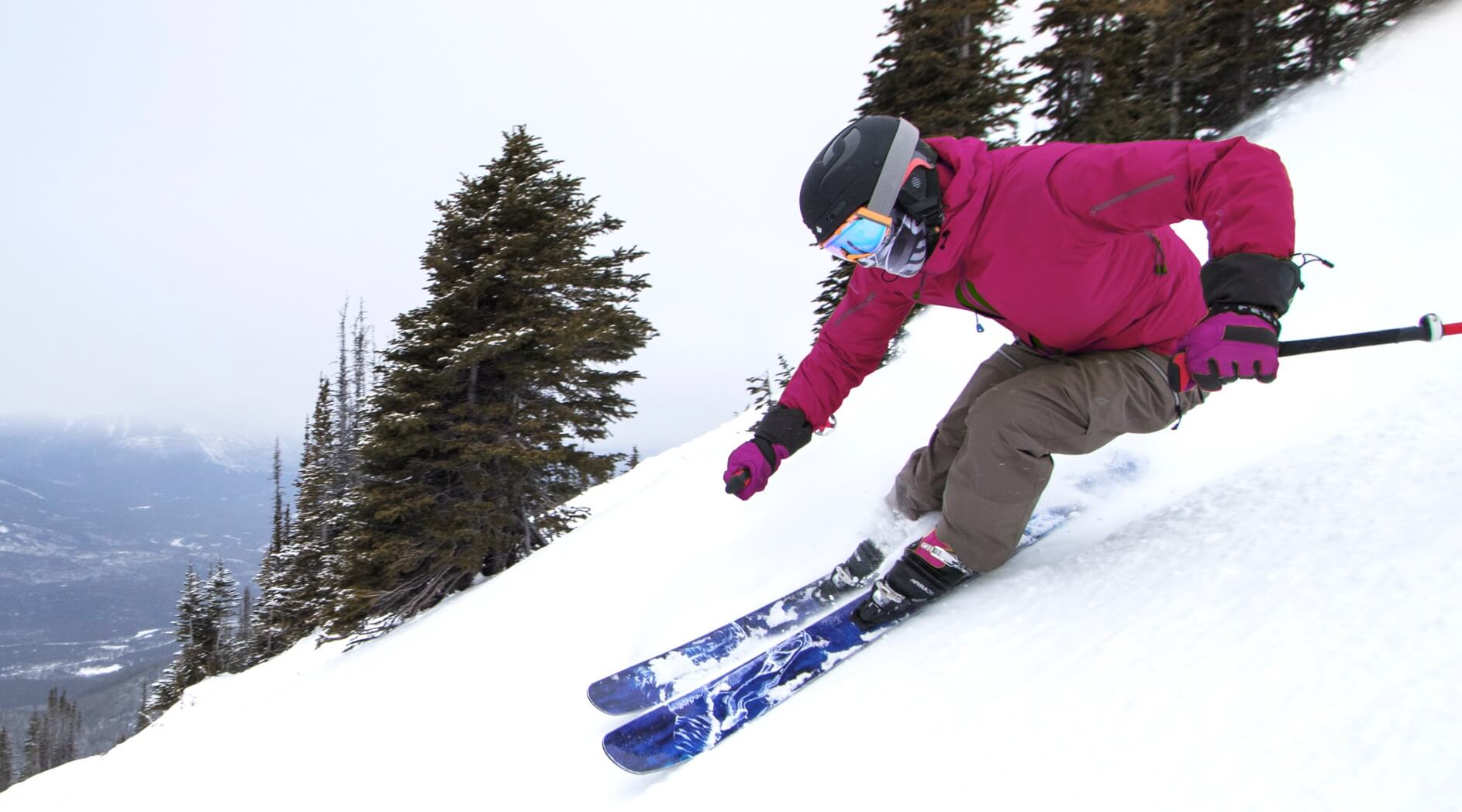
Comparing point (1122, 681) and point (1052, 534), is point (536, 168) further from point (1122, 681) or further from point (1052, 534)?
point (1122, 681)

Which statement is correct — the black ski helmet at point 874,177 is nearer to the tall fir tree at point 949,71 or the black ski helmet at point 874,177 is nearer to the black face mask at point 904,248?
the black face mask at point 904,248

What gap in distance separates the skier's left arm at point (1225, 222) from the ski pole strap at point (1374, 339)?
25 cm

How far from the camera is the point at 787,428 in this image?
3422 millimetres

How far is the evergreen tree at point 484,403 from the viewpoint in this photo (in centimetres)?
1080

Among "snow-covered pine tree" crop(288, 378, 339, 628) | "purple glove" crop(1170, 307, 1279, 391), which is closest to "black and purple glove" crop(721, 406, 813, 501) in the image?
"purple glove" crop(1170, 307, 1279, 391)

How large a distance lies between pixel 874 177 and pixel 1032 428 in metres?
1.12

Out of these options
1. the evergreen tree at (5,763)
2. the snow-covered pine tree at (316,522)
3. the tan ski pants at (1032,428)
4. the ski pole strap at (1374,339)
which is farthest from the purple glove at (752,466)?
the evergreen tree at (5,763)

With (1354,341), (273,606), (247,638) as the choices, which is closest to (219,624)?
(247,638)

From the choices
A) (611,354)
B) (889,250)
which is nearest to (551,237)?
(611,354)

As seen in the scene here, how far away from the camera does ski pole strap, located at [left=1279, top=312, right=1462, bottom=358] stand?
1987 mm

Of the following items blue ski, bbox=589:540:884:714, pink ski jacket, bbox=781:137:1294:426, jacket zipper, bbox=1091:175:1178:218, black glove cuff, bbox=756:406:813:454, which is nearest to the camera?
pink ski jacket, bbox=781:137:1294:426

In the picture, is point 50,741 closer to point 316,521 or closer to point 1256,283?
point 316,521

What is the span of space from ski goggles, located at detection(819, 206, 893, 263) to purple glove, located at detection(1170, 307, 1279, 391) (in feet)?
3.45

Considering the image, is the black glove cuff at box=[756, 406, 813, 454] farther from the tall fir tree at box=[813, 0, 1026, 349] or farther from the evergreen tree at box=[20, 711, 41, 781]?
the evergreen tree at box=[20, 711, 41, 781]
